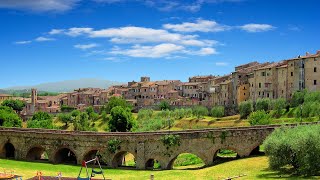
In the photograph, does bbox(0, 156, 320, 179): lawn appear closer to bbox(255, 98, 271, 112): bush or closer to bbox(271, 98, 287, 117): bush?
bbox(271, 98, 287, 117): bush

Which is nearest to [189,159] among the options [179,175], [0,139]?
[179,175]

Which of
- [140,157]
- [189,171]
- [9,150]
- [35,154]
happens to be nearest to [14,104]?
[9,150]

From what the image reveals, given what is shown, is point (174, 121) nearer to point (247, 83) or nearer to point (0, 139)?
point (247, 83)

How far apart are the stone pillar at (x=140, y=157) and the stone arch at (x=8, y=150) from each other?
66.5 ft

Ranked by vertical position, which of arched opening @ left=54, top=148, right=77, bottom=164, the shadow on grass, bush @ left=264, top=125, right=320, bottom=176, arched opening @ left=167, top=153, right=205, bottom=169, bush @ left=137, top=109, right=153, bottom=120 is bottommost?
arched opening @ left=167, top=153, right=205, bottom=169

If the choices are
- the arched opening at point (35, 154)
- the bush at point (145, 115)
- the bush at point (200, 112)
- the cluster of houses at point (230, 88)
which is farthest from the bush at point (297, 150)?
the bush at point (145, 115)

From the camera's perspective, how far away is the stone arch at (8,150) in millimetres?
64244

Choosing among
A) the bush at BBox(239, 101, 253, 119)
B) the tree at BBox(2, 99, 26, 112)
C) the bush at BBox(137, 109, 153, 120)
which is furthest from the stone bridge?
the tree at BBox(2, 99, 26, 112)

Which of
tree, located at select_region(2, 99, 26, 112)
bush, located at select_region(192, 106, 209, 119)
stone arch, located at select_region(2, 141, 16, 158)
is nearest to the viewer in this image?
stone arch, located at select_region(2, 141, 16, 158)

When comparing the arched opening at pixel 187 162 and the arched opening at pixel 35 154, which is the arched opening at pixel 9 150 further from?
the arched opening at pixel 187 162

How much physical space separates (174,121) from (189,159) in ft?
116

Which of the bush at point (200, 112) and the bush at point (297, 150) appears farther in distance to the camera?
the bush at point (200, 112)

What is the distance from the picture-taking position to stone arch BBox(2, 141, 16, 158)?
211 feet

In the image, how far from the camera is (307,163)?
3584 cm
